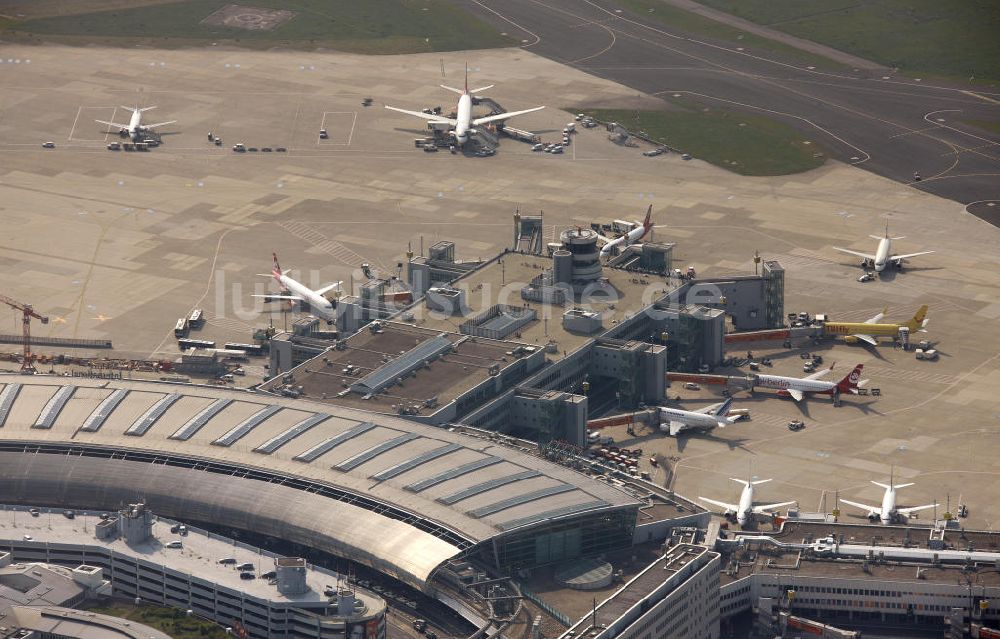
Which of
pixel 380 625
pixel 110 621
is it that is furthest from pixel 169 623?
pixel 380 625

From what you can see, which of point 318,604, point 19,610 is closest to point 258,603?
point 318,604

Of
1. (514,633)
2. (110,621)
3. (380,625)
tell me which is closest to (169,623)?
(110,621)

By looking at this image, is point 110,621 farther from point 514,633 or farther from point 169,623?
point 514,633

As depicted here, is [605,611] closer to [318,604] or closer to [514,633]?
[514,633]

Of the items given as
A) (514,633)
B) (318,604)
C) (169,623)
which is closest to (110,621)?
(169,623)

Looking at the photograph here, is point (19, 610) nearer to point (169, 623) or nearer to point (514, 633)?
point (169, 623)
